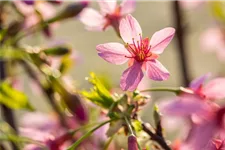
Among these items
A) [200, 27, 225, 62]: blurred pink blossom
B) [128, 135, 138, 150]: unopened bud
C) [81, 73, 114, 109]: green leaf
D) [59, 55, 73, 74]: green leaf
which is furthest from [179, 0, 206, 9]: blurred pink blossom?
[128, 135, 138, 150]: unopened bud

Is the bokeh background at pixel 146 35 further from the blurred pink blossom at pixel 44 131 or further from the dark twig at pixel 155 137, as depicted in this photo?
the dark twig at pixel 155 137

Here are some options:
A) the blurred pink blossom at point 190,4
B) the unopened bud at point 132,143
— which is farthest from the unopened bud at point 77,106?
the blurred pink blossom at point 190,4

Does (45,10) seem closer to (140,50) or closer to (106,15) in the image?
(106,15)

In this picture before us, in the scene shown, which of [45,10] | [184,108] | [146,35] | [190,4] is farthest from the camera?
[146,35]

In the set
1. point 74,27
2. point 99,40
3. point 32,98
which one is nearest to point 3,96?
point 32,98

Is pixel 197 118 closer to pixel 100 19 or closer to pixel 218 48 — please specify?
pixel 100 19

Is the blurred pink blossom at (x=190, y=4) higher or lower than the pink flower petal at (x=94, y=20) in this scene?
lower

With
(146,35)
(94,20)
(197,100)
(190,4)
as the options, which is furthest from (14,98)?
(146,35)
